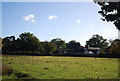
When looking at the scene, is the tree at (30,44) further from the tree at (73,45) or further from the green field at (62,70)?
the green field at (62,70)

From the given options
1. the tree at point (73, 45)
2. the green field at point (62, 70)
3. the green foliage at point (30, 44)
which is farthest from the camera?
the tree at point (73, 45)

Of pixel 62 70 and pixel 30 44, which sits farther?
pixel 30 44

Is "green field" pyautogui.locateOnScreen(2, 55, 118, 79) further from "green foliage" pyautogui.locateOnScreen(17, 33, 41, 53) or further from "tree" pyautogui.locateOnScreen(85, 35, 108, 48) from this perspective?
"tree" pyautogui.locateOnScreen(85, 35, 108, 48)

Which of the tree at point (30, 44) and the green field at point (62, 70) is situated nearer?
the green field at point (62, 70)

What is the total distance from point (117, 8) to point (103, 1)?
223 centimetres

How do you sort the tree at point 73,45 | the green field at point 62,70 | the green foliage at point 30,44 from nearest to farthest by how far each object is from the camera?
the green field at point 62,70 → the green foliage at point 30,44 → the tree at point 73,45

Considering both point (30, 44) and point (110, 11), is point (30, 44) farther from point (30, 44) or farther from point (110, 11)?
point (110, 11)

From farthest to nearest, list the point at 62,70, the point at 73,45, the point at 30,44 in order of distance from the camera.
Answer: the point at 73,45
the point at 30,44
the point at 62,70

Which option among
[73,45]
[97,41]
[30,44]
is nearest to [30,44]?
[30,44]

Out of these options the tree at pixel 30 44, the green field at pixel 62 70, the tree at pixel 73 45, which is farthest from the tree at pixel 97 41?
the green field at pixel 62 70

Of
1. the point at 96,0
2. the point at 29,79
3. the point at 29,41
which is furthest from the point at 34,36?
the point at 29,79

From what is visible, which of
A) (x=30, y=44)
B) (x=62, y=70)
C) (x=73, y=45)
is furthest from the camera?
(x=73, y=45)

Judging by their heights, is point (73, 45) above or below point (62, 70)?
above

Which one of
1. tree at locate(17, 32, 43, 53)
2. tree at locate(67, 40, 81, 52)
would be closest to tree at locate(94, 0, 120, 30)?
tree at locate(17, 32, 43, 53)
